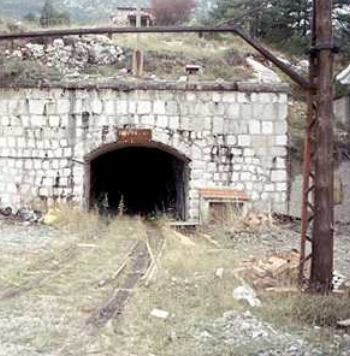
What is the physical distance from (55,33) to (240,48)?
1702cm

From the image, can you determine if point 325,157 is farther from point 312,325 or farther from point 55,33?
point 55,33

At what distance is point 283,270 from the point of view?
9.75 m

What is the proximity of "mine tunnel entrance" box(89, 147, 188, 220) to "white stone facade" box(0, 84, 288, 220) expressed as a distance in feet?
7.68

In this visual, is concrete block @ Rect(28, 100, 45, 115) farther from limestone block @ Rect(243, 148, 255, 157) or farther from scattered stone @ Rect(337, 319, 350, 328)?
scattered stone @ Rect(337, 319, 350, 328)

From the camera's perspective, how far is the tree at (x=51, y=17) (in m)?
30.8

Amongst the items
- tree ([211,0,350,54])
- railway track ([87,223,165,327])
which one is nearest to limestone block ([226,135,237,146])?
railway track ([87,223,165,327])

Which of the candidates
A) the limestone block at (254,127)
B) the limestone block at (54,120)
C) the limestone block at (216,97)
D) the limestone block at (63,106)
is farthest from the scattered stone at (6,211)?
the limestone block at (254,127)

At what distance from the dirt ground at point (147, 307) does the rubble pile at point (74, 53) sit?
890cm

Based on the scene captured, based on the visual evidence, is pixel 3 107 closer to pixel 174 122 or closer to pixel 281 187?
pixel 174 122

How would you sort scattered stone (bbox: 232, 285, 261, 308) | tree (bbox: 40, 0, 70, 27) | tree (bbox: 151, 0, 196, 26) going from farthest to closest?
1. tree (bbox: 151, 0, 196, 26)
2. tree (bbox: 40, 0, 70, 27)
3. scattered stone (bbox: 232, 285, 261, 308)

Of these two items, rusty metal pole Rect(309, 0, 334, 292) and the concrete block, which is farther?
the concrete block

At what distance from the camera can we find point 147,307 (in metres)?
8.19

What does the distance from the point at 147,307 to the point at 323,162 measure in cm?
270

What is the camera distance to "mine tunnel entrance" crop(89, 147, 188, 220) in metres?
20.8
